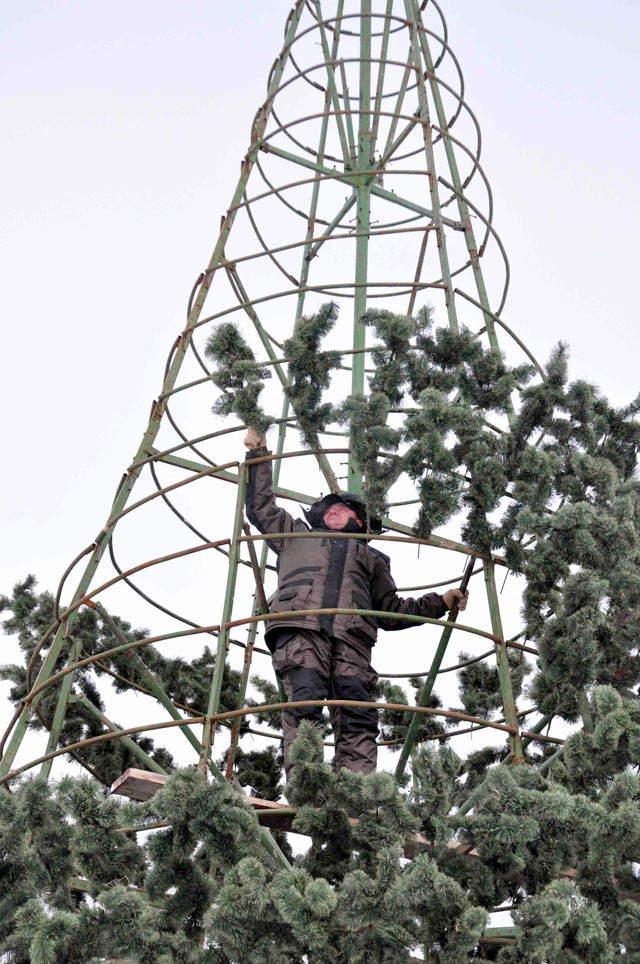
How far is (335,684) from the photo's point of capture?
7.69 metres

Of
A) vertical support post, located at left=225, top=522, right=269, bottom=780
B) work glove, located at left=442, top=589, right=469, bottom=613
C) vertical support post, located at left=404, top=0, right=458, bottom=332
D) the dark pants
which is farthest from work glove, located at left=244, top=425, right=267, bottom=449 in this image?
work glove, located at left=442, top=589, right=469, bottom=613

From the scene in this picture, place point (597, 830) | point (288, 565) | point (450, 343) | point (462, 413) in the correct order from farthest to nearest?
1. point (288, 565)
2. point (450, 343)
3. point (462, 413)
4. point (597, 830)

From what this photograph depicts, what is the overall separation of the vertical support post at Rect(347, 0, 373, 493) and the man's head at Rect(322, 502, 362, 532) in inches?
12.2

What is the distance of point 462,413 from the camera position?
6.60 meters

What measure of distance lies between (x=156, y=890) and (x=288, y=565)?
2.92 metres

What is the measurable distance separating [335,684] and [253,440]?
1.62 metres

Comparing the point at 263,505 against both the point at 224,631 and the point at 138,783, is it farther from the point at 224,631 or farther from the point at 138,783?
the point at 138,783

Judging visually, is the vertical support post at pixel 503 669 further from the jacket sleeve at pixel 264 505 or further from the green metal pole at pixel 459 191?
the green metal pole at pixel 459 191

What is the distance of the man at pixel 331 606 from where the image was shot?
7496 millimetres

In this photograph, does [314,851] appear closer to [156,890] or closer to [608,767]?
[156,890]

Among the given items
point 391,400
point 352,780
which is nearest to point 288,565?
point 391,400

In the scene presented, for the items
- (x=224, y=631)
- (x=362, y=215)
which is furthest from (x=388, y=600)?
(x=362, y=215)

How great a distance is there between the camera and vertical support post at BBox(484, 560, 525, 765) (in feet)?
21.2

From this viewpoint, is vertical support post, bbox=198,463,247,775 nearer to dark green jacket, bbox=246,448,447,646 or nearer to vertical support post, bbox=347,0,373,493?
dark green jacket, bbox=246,448,447,646
